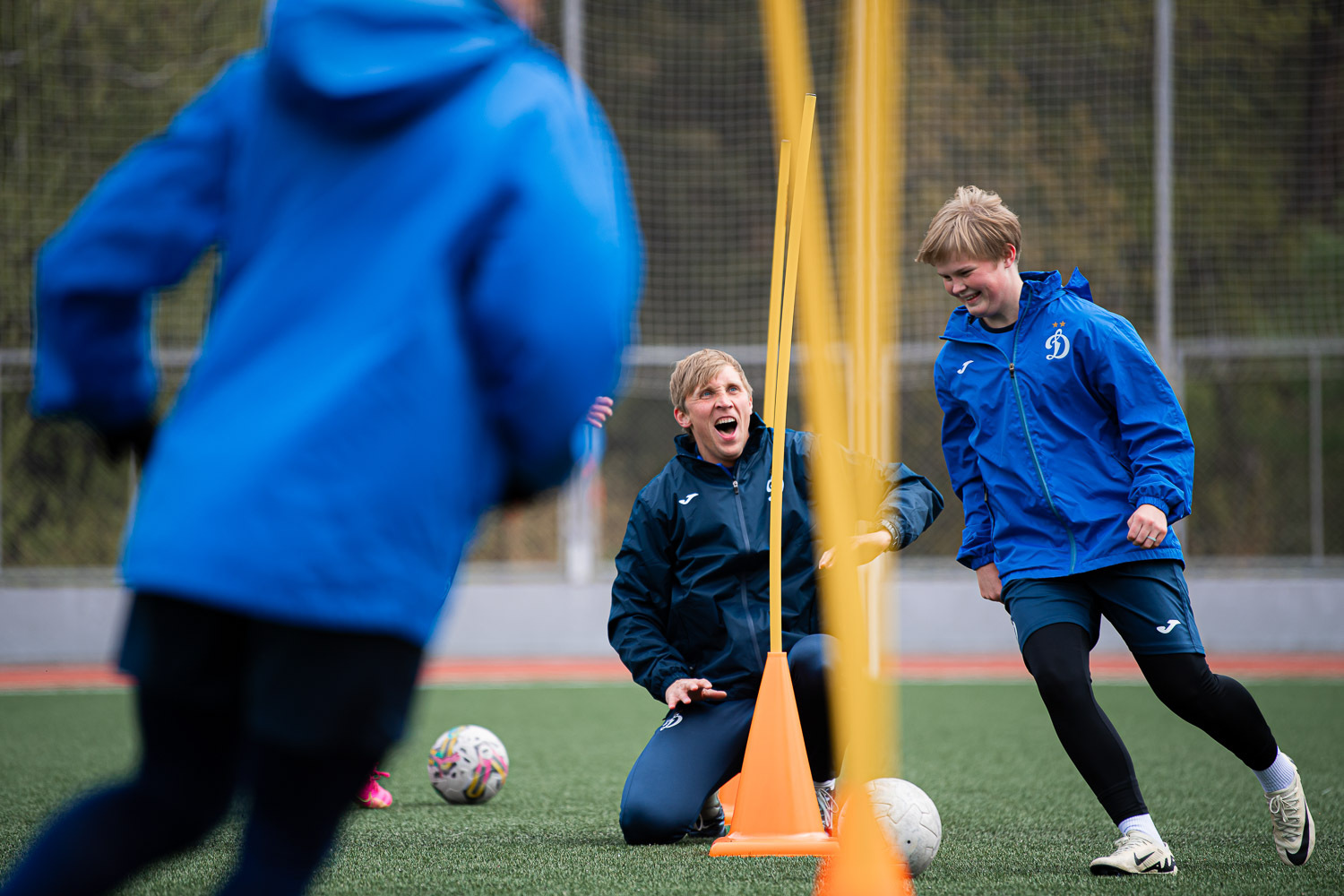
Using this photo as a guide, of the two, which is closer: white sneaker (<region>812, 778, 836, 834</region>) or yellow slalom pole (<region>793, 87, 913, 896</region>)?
yellow slalom pole (<region>793, 87, 913, 896</region>)

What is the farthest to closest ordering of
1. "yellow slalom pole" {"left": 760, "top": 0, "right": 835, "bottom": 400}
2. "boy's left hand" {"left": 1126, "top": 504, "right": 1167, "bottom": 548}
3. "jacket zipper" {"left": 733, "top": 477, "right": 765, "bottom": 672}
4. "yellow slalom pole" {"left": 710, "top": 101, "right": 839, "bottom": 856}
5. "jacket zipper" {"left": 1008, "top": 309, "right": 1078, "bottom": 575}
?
"jacket zipper" {"left": 733, "top": 477, "right": 765, "bottom": 672}
"yellow slalom pole" {"left": 710, "top": 101, "right": 839, "bottom": 856}
"jacket zipper" {"left": 1008, "top": 309, "right": 1078, "bottom": 575}
"boy's left hand" {"left": 1126, "top": 504, "right": 1167, "bottom": 548}
"yellow slalom pole" {"left": 760, "top": 0, "right": 835, "bottom": 400}

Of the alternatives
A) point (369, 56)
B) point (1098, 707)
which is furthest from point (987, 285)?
point (369, 56)

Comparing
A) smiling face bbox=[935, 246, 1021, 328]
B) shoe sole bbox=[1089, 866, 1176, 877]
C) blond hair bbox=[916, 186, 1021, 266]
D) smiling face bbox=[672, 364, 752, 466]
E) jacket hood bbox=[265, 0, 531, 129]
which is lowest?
shoe sole bbox=[1089, 866, 1176, 877]

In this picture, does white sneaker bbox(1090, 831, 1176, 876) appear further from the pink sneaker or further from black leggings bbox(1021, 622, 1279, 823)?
the pink sneaker

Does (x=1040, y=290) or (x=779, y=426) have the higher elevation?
(x=1040, y=290)

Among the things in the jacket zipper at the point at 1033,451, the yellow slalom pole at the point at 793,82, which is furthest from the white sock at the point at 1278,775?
the yellow slalom pole at the point at 793,82

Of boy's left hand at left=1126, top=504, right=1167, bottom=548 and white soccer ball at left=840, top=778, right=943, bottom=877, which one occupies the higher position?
boy's left hand at left=1126, top=504, right=1167, bottom=548

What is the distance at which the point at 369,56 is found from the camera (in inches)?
58.1

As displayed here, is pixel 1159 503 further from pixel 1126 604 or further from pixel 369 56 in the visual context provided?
pixel 369 56

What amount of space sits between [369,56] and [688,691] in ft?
7.82

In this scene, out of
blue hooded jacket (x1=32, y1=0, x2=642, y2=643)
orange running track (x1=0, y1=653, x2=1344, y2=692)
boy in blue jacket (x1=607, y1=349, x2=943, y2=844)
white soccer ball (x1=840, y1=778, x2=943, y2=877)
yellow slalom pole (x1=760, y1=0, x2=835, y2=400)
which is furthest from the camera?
orange running track (x1=0, y1=653, x2=1344, y2=692)

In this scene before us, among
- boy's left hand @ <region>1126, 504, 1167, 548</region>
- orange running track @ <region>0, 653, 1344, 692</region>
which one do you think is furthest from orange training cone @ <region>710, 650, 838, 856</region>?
orange running track @ <region>0, 653, 1344, 692</region>

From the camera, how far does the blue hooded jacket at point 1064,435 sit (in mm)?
3166

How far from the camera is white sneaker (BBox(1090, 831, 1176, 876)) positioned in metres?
3.05
